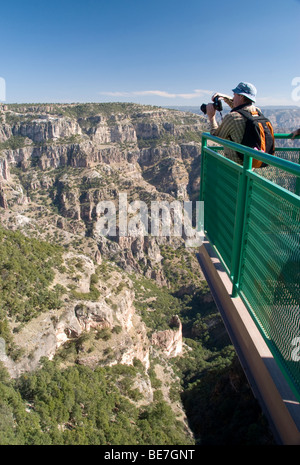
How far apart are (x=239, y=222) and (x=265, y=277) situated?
0.67 metres

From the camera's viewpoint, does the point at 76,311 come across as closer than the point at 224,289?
No

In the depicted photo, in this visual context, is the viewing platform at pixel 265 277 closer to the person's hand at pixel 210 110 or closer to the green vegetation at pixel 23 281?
the person's hand at pixel 210 110

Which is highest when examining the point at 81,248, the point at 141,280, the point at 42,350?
the point at 42,350

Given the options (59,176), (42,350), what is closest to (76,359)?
(42,350)

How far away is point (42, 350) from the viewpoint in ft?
51.6

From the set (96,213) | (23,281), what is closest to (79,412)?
(23,281)

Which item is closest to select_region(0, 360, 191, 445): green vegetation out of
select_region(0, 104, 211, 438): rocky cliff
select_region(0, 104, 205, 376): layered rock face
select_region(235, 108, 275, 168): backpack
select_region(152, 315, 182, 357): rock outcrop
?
select_region(0, 104, 211, 438): rocky cliff

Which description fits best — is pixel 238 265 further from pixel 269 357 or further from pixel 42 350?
pixel 42 350

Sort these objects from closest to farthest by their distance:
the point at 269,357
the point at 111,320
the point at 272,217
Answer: the point at 272,217 < the point at 269,357 < the point at 111,320

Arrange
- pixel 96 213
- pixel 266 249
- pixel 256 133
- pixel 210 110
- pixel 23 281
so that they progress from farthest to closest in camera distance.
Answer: pixel 96 213 < pixel 23 281 < pixel 210 110 < pixel 256 133 < pixel 266 249

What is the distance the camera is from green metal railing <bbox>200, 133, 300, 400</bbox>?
222cm

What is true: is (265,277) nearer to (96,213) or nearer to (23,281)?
(23,281)

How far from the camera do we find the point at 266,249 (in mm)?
2598

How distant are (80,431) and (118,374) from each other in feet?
19.9
